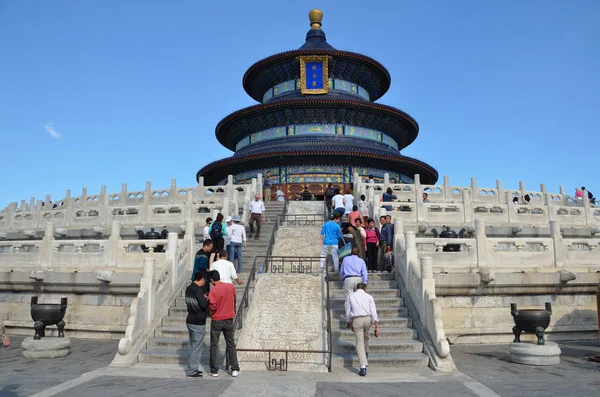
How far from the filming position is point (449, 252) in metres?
12.7

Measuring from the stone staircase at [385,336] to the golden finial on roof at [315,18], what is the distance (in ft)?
123

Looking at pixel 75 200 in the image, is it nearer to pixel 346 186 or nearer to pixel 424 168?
pixel 346 186

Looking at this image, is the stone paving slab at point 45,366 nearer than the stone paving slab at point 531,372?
No

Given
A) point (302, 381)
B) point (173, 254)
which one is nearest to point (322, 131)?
point (173, 254)

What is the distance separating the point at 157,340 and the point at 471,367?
6.30 meters

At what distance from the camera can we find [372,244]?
13.6 metres

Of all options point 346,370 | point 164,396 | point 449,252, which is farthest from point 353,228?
point 164,396

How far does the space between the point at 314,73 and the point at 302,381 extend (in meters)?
33.7

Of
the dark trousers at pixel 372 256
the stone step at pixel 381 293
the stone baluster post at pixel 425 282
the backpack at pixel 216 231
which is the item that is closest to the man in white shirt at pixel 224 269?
the backpack at pixel 216 231

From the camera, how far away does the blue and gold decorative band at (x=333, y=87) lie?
132 ft

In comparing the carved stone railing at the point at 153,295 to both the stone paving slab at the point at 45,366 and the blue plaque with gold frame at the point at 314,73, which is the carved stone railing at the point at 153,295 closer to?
the stone paving slab at the point at 45,366

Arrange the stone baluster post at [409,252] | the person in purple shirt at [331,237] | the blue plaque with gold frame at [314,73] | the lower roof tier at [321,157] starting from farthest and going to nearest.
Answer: the blue plaque with gold frame at [314,73]
the lower roof tier at [321,157]
the person in purple shirt at [331,237]
the stone baluster post at [409,252]

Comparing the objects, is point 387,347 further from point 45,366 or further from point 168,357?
point 45,366

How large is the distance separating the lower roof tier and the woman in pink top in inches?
766
